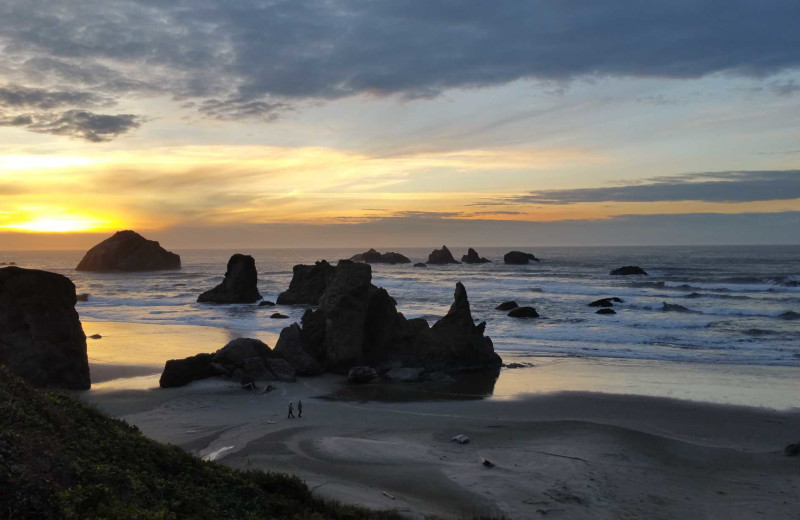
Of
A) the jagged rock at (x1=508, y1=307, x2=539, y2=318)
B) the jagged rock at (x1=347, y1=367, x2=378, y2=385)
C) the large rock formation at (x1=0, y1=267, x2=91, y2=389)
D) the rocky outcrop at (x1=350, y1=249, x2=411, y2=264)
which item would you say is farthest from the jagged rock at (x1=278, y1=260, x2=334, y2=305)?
the rocky outcrop at (x1=350, y1=249, x2=411, y2=264)

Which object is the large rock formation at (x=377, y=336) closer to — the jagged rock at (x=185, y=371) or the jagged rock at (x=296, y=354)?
the jagged rock at (x=296, y=354)

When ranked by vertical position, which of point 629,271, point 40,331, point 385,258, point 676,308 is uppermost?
point 385,258

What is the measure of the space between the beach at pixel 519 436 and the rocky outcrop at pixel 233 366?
0.59 meters

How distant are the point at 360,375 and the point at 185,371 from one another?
22.6 ft

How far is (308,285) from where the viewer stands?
208 feet

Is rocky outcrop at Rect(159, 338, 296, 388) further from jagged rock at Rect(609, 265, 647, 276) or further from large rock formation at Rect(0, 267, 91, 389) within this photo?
jagged rock at Rect(609, 265, 647, 276)

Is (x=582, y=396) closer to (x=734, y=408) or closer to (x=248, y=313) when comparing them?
(x=734, y=408)

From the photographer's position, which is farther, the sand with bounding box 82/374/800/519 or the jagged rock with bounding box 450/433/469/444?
the jagged rock with bounding box 450/433/469/444

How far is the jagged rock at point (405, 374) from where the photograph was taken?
2645 cm

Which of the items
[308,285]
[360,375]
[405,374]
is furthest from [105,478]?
[308,285]

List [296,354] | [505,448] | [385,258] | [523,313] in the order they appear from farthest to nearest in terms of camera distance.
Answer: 1. [385,258]
2. [523,313]
3. [296,354]
4. [505,448]

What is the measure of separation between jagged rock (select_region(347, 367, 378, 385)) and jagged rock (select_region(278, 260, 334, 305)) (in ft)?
116

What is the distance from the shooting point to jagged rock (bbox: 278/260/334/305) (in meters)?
62.3

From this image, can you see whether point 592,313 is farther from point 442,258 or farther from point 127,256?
point 127,256
